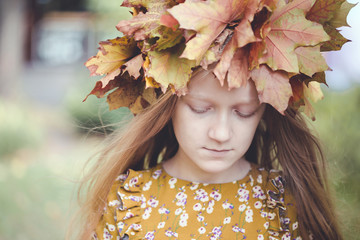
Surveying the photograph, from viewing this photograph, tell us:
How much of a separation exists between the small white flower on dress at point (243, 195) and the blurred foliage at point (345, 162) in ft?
1.18

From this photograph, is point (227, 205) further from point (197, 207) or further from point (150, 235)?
point (150, 235)

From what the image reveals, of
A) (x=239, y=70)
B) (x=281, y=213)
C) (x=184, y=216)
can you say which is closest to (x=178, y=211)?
(x=184, y=216)

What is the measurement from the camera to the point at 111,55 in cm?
139

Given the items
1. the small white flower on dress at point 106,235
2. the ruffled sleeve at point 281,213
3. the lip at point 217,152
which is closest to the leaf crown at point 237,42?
the lip at point 217,152

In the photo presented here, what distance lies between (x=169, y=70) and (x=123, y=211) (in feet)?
1.90

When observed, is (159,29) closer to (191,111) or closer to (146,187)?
(191,111)

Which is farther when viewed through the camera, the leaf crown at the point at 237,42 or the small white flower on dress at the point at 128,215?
the small white flower on dress at the point at 128,215

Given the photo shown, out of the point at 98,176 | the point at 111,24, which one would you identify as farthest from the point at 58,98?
the point at 98,176

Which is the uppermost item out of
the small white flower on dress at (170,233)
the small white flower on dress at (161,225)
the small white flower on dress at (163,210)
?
the small white flower on dress at (163,210)

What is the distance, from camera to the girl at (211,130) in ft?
4.05

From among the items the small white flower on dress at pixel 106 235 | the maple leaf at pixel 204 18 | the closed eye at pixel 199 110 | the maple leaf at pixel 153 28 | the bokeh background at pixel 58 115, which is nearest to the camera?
the maple leaf at pixel 204 18

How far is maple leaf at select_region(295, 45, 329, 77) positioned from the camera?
125 centimetres

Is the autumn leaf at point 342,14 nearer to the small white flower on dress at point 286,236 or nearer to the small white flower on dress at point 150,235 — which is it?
the small white flower on dress at point 286,236

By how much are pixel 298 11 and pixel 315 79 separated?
233 millimetres
